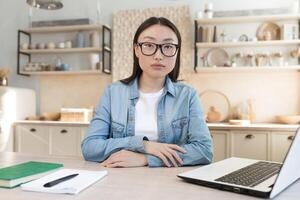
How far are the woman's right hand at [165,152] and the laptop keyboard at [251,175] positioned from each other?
259mm

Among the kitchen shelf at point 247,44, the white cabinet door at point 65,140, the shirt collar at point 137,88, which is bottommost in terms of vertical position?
the white cabinet door at point 65,140

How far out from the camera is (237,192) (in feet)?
2.69

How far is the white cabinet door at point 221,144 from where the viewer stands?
10.1 ft

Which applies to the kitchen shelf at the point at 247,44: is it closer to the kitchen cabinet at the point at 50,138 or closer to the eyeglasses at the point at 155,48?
the kitchen cabinet at the point at 50,138

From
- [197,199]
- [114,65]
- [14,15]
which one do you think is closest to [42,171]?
[197,199]

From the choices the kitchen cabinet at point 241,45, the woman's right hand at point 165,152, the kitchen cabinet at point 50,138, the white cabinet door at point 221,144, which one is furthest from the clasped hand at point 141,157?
the kitchen cabinet at point 241,45

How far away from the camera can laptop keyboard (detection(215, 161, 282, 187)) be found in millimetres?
866

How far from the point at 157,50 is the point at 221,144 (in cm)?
195

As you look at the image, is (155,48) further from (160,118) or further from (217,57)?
(217,57)

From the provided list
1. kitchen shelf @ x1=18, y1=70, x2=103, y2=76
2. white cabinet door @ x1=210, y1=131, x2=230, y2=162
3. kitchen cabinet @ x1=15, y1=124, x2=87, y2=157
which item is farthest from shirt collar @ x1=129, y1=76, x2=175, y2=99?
kitchen shelf @ x1=18, y1=70, x2=103, y2=76

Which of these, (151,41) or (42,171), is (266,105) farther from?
(42,171)

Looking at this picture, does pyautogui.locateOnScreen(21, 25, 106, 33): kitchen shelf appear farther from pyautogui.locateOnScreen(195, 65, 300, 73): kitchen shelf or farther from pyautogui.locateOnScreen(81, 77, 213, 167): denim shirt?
pyautogui.locateOnScreen(81, 77, 213, 167): denim shirt

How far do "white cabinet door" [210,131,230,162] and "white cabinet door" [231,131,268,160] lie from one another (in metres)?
0.06

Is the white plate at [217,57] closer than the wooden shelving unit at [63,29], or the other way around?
the white plate at [217,57]
